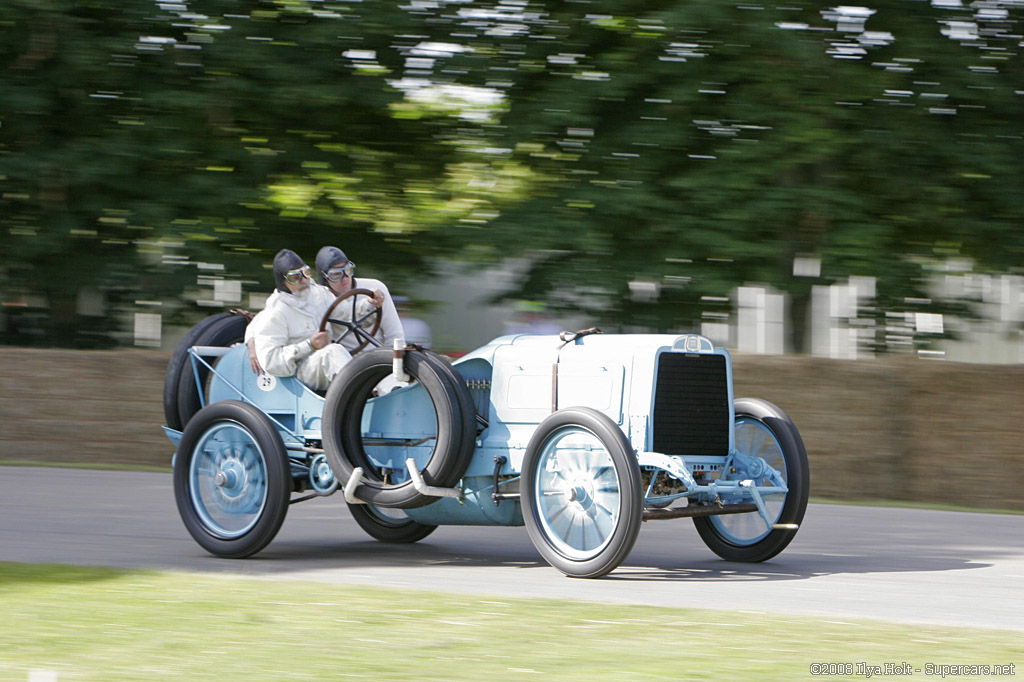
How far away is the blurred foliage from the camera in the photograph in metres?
14.2

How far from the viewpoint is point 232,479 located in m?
7.96

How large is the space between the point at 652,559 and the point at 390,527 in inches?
70.9

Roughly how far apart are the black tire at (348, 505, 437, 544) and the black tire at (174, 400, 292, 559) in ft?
3.27

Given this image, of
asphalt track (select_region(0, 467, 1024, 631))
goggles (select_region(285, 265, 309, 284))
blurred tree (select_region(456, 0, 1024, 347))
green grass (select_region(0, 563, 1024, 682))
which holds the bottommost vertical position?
asphalt track (select_region(0, 467, 1024, 631))

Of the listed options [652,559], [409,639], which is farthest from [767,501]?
[409,639]

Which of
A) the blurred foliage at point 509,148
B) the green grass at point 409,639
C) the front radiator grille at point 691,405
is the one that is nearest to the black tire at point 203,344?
the green grass at point 409,639

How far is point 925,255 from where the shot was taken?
14617mm

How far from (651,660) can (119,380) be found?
999cm

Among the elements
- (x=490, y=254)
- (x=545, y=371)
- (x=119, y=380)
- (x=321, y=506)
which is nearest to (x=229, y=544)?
(x=545, y=371)

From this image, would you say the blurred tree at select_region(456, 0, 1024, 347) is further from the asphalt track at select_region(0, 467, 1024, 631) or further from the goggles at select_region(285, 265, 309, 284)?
the goggles at select_region(285, 265, 309, 284)

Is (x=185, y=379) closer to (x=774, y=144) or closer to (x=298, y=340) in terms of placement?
(x=298, y=340)

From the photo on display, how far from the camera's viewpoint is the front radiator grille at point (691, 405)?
7.40 m

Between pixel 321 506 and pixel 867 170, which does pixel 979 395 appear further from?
pixel 321 506

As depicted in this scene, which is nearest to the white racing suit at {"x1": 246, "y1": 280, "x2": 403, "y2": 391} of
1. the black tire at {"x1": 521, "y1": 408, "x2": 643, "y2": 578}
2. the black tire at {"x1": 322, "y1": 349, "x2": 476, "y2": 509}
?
the black tire at {"x1": 322, "y1": 349, "x2": 476, "y2": 509}
